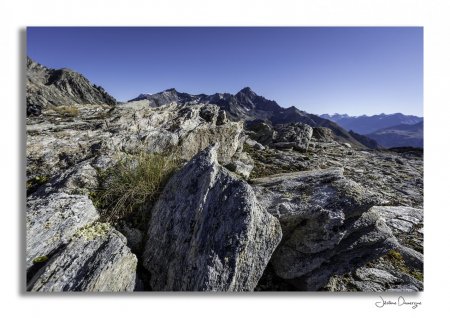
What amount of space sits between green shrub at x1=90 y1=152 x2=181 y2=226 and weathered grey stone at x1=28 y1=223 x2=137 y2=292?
0.53m

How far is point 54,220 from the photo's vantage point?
12.8 ft

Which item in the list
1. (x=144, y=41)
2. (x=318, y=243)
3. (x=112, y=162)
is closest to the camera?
(x=318, y=243)

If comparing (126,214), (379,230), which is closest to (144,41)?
(126,214)

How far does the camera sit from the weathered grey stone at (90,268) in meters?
3.53

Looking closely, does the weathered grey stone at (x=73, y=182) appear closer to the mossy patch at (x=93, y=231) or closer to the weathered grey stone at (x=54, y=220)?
the weathered grey stone at (x=54, y=220)

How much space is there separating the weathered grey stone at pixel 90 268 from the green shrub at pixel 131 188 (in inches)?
21.0

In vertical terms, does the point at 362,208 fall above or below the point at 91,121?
below

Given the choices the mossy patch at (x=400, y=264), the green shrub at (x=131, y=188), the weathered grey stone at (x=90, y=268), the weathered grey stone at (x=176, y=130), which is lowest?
the mossy patch at (x=400, y=264)

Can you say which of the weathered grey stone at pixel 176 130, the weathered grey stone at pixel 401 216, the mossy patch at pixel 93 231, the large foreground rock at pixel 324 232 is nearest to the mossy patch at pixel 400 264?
the large foreground rock at pixel 324 232

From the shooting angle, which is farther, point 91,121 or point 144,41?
point 91,121

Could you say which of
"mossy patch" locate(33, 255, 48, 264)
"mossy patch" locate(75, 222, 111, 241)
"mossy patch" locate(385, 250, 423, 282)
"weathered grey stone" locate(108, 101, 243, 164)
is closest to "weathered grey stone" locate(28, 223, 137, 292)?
"mossy patch" locate(75, 222, 111, 241)

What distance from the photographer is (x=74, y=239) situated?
379 centimetres
